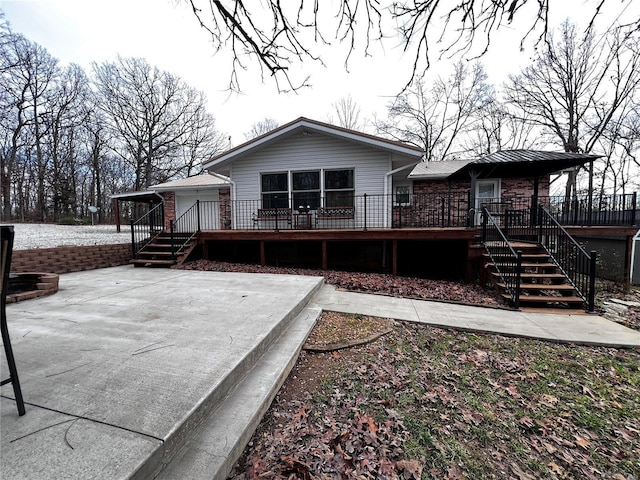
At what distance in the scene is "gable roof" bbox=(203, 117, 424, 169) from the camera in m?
8.30

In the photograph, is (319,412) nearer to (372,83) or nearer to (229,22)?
(372,83)

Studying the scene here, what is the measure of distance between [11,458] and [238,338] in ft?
5.61

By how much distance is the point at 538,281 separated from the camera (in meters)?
6.54

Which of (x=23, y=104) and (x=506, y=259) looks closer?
(x=506, y=259)

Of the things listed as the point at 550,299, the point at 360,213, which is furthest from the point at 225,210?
the point at 550,299

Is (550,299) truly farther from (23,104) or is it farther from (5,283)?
(23,104)

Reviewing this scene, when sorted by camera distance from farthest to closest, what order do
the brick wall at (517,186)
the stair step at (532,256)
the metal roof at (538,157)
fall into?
1. the brick wall at (517,186)
2. the metal roof at (538,157)
3. the stair step at (532,256)

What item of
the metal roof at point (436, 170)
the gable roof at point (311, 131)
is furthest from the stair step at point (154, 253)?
the metal roof at point (436, 170)

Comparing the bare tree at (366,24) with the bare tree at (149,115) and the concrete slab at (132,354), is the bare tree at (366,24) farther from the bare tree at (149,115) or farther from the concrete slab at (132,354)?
the bare tree at (149,115)

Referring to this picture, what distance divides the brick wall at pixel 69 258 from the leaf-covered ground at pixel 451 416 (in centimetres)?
668

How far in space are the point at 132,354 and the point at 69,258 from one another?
617 centimetres

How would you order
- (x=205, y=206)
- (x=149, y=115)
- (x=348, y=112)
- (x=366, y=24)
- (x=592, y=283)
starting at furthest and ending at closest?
(x=348, y=112), (x=149, y=115), (x=205, y=206), (x=592, y=283), (x=366, y=24)

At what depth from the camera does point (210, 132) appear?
2667cm

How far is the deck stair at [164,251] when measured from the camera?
25.7 feet
